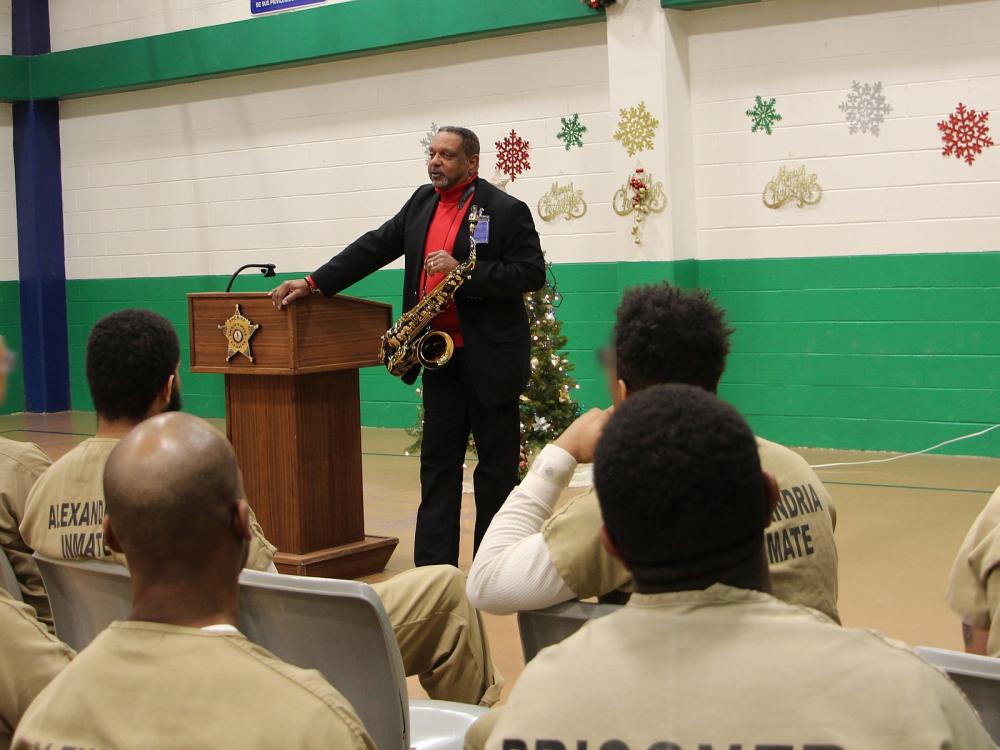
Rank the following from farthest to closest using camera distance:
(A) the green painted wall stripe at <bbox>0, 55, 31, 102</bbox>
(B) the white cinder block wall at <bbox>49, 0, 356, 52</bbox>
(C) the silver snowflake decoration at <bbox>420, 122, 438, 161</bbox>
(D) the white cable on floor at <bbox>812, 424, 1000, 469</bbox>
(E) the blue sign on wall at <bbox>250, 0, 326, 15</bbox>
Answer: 1. (A) the green painted wall stripe at <bbox>0, 55, 31, 102</bbox>
2. (B) the white cinder block wall at <bbox>49, 0, 356, 52</bbox>
3. (E) the blue sign on wall at <bbox>250, 0, 326, 15</bbox>
4. (C) the silver snowflake decoration at <bbox>420, 122, 438, 161</bbox>
5. (D) the white cable on floor at <bbox>812, 424, 1000, 469</bbox>

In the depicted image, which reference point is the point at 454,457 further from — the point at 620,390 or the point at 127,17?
the point at 127,17

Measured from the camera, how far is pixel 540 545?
2.09 metres

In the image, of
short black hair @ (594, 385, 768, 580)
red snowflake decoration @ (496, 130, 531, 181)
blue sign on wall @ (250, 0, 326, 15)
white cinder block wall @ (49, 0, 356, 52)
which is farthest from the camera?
white cinder block wall @ (49, 0, 356, 52)

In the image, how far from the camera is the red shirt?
4691mm

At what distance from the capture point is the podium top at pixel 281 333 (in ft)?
15.6

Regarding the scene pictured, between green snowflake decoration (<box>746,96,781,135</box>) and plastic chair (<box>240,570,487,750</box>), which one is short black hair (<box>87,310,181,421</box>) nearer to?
plastic chair (<box>240,570,487,750</box>)

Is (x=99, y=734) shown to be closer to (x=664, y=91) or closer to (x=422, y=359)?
(x=422, y=359)

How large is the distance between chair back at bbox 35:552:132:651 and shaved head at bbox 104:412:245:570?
835mm

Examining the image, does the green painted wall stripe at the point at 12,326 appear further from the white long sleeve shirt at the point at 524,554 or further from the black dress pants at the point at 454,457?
the white long sleeve shirt at the point at 524,554

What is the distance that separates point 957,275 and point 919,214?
16.6 inches

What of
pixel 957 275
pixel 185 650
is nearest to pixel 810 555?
pixel 185 650

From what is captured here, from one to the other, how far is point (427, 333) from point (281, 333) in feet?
1.89

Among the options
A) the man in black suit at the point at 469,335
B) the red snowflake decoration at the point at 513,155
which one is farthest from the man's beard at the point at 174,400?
the red snowflake decoration at the point at 513,155

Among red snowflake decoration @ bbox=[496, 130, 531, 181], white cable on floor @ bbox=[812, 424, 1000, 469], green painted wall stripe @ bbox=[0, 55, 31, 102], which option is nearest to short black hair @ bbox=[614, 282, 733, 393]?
white cable on floor @ bbox=[812, 424, 1000, 469]
